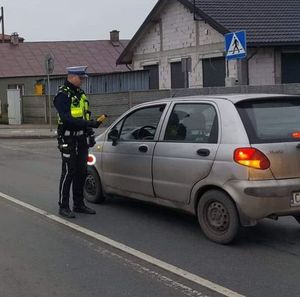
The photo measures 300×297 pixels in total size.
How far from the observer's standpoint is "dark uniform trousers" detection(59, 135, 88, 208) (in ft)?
24.9

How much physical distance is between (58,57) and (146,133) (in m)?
43.0

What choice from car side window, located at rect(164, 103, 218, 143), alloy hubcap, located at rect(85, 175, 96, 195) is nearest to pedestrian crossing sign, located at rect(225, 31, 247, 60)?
alloy hubcap, located at rect(85, 175, 96, 195)

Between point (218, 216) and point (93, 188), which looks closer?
point (218, 216)

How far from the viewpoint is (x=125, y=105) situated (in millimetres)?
25516

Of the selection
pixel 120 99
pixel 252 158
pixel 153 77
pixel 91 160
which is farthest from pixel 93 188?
pixel 153 77

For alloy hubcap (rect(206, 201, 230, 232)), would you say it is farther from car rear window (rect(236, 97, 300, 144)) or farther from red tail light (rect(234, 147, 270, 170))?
car rear window (rect(236, 97, 300, 144))

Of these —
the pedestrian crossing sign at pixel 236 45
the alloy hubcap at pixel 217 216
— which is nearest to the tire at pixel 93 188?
the alloy hubcap at pixel 217 216

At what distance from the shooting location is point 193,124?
668 cm

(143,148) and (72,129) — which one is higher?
(72,129)

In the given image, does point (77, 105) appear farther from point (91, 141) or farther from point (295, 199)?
point (295, 199)

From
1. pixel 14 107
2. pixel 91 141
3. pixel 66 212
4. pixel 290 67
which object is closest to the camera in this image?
pixel 66 212

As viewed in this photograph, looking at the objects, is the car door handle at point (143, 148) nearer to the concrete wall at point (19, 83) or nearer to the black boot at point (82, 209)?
the black boot at point (82, 209)

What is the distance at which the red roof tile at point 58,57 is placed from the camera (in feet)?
155

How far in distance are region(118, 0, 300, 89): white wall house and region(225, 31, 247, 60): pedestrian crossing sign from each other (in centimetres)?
685
